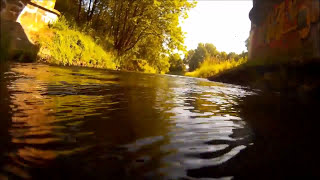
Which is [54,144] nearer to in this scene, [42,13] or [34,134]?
[34,134]

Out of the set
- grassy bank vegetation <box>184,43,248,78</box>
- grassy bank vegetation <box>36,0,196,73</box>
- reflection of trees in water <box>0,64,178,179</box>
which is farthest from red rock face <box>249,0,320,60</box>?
grassy bank vegetation <box>36,0,196,73</box>

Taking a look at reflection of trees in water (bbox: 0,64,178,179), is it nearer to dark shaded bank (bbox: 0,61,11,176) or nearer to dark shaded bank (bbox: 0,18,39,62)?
dark shaded bank (bbox: 0,61,11,176)

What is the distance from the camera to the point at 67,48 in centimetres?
901

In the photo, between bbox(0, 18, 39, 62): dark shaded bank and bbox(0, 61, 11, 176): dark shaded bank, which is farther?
bbox(0, 18, 39, 62): dark shaded bank

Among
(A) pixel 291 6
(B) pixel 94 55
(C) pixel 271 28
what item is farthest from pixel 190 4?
(A) pixel 291 6

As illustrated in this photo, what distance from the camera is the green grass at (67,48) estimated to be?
27.1ft

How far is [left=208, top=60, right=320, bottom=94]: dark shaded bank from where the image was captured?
4.46 m

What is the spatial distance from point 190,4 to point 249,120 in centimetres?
Result: 1325

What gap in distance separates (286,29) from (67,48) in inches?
301

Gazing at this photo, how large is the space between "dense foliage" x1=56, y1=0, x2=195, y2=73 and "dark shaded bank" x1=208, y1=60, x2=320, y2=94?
25.5 feet

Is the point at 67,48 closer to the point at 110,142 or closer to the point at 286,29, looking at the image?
the point at 286,29

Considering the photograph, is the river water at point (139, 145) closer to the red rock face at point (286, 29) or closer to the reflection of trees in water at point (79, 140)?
the reflection of trees in water at point (79, 140)

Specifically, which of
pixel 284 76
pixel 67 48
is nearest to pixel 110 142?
pixel 284 76

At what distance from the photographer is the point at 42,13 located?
909 centimetres
